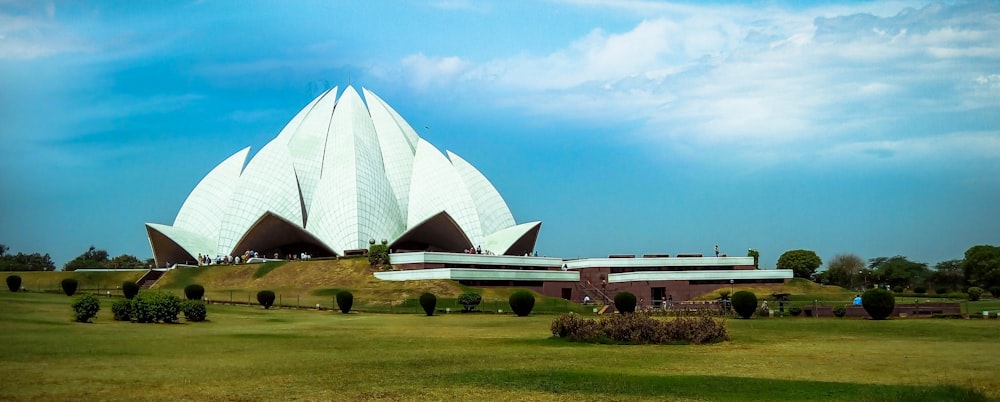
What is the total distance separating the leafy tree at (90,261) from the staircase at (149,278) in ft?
35.8

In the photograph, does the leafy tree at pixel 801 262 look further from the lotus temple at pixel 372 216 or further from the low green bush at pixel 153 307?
the low green bush at pixel 153 307

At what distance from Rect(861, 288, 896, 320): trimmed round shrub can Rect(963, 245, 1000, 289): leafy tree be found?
33.0 metres

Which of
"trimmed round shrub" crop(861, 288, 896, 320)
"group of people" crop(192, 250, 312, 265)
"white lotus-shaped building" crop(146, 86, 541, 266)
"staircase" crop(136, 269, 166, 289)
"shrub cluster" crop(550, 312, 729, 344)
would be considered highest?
"white lotus-shaped building" crop(146, 86, 541, 266)

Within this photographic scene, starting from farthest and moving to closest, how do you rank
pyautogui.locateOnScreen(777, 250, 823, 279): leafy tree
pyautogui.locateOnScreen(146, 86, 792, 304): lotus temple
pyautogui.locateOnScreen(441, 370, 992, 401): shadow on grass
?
1. pyautogui.locateOnScreen(777, 250, 823, 279): leafy tree
2. pyautogui.locateOnScreen(146, 86, 792, 304): lotus temple
3. pyautogui.locateOnScreen(441, 370, 992, 401): shadow on grass

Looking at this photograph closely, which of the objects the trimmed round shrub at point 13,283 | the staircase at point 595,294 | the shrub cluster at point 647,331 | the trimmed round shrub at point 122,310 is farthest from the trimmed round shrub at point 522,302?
the trimmed round shrub at point 13,283

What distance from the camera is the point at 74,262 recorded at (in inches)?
2512

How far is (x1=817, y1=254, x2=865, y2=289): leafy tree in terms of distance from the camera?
226 ft

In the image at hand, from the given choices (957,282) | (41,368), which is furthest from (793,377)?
(957,282)

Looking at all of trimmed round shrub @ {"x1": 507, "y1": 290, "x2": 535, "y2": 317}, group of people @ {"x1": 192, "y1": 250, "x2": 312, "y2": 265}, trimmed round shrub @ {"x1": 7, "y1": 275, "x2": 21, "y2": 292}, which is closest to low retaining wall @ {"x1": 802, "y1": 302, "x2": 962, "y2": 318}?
trimmed round shrub @ {"x1": 507, "y1": 290, "x2": 535, "y2": 317}

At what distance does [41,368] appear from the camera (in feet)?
43.9

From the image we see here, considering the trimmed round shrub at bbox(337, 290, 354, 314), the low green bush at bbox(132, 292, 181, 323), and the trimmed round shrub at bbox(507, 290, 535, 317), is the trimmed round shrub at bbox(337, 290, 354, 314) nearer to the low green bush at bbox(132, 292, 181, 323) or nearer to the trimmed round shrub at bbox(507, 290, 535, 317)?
the trimmed round shrub at bbox(507, 290, 535, 317)

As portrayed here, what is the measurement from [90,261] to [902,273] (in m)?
63.2

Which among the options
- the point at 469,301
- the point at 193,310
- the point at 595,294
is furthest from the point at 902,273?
the point at 193,310

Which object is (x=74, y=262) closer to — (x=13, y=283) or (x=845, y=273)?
(x=13, y=283)
